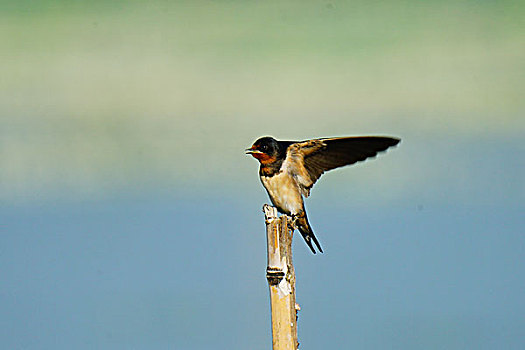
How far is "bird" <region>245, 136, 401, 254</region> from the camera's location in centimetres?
632

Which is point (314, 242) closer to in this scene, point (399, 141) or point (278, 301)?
point (399, 141)

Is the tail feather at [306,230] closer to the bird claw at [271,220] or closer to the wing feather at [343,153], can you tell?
the wing feather at [343,153]

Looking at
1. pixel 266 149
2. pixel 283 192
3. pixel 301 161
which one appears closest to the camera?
pixel 266 149

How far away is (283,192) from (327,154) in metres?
0.53

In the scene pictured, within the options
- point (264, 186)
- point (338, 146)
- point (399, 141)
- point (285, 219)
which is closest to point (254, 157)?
point (264, 186)

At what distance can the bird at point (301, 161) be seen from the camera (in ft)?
20.7

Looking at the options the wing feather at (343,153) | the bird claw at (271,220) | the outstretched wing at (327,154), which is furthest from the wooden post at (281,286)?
the wing feather at (343,153)

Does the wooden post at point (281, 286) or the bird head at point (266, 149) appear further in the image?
the bird head at point (266, 149)

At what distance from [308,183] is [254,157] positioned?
0.53m

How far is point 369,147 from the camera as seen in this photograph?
21.9ft

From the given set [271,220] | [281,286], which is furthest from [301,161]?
[281,286]

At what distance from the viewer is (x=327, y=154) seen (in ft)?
21.6

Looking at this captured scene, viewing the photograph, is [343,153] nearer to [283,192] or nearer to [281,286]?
[283,192]

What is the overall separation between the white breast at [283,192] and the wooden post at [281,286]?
63.6 inches
